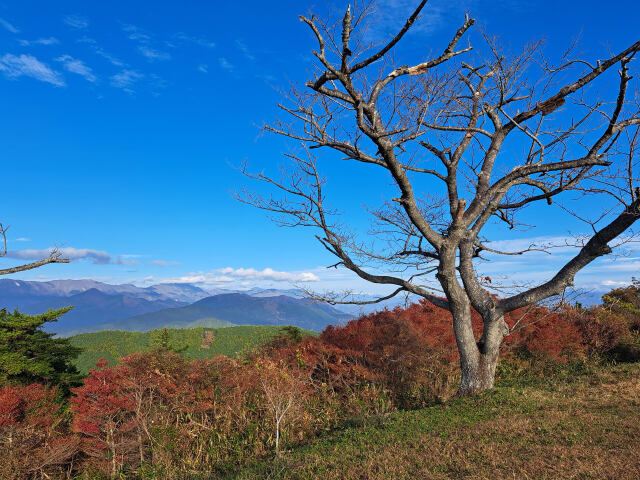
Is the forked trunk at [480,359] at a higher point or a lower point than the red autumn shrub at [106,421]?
higher

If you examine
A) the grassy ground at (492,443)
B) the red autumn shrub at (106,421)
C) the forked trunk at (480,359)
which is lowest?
the red autumn shrub at (106,421)

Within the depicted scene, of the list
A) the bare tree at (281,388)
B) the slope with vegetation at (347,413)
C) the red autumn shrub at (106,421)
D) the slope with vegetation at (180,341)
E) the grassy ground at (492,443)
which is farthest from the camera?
the slope with vegetation at (180,341)

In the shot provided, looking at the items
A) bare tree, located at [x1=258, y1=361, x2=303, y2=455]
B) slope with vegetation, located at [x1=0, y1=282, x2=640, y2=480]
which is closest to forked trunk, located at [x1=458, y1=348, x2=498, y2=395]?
slope with vegetation, located at [x1=0, y1=282, x2=640, y2=480]

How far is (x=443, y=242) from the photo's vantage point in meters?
8.72

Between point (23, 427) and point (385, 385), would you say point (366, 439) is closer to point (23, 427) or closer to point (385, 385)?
point (385, 385)

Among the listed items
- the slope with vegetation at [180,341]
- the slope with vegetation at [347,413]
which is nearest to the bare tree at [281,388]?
the slope with vegetation at [347,413]

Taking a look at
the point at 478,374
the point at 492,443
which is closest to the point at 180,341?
the point at 478,374

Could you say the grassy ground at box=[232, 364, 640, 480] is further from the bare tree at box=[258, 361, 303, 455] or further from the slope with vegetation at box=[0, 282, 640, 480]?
the bare tree at box=[258, 361, 303, 455]

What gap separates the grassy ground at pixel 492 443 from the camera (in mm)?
4230

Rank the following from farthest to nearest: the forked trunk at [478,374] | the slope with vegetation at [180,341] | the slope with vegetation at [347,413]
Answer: the slope with vegetation at [180,341]
the forked trunk at [478,374]
the slope with vegetation at [347,413]

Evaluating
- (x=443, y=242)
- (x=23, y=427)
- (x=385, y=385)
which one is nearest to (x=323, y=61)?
(x=443, y=242)

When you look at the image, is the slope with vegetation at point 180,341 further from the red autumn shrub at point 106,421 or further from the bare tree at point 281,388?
the red autumn shrub at point 106,421

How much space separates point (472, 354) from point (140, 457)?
696cm

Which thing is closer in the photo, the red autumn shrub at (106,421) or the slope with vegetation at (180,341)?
the red autumn shrub at (106,421)
